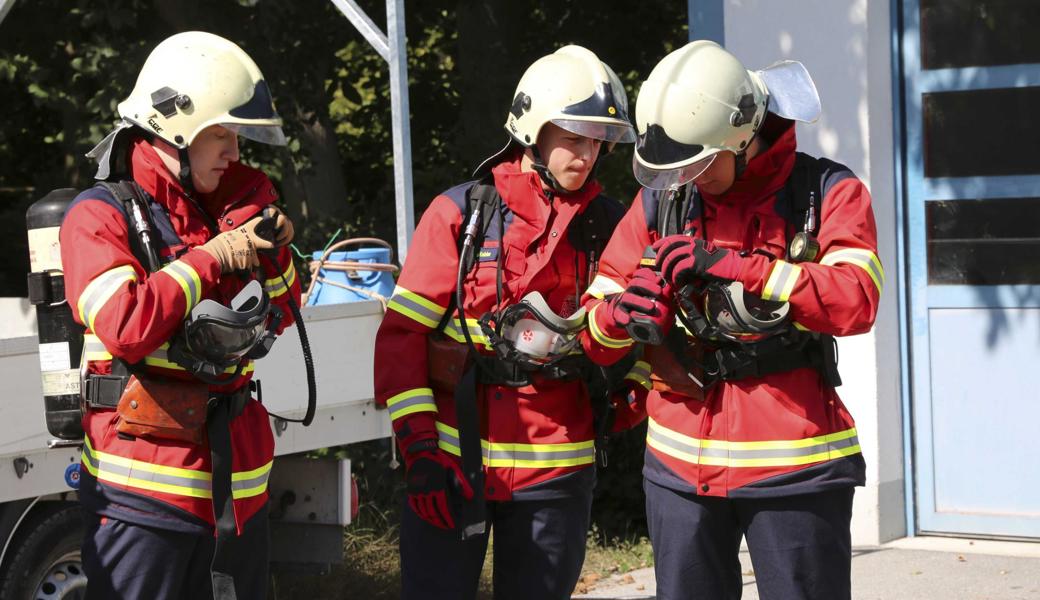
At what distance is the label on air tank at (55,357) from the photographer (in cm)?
372

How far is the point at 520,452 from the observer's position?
3.68 metres

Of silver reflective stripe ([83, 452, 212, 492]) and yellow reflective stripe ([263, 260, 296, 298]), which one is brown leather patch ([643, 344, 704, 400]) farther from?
silver reflective stripe ([83, 452, 212, 492])

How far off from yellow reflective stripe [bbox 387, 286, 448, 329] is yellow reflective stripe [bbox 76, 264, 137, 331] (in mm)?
778

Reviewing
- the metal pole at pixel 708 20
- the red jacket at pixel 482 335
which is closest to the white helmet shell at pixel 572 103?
the red jacket at pixel 482 335

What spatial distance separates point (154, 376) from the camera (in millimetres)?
3328

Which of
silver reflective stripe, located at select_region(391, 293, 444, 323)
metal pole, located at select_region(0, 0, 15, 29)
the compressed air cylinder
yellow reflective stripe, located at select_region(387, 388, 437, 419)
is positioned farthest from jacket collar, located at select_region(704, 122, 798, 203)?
metal pole, located at select_region(0, 0, 15, 29)

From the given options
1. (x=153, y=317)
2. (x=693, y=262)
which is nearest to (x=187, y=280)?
(x=153, y=317)

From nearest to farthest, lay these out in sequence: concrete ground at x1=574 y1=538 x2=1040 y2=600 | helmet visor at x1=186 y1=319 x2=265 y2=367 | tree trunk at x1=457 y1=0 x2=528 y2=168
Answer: helmet visor at x1=186 y1=319 x2=265 y2=367 < concrete ground at x1=574 y1=538 x2=1040 y2=600 < tree trunk at x1=457 y1=0 x2=528 y2=168

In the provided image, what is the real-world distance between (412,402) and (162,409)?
26.4 inches

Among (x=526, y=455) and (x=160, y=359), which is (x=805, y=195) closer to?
(x=526, y=455)

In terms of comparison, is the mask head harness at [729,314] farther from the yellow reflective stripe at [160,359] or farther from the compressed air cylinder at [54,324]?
the compressed air cylinder at [54,324]

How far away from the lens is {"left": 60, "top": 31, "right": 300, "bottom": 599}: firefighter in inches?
126

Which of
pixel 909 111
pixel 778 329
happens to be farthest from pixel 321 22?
pixel 778 329

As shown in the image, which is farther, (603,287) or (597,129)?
(597,129)
